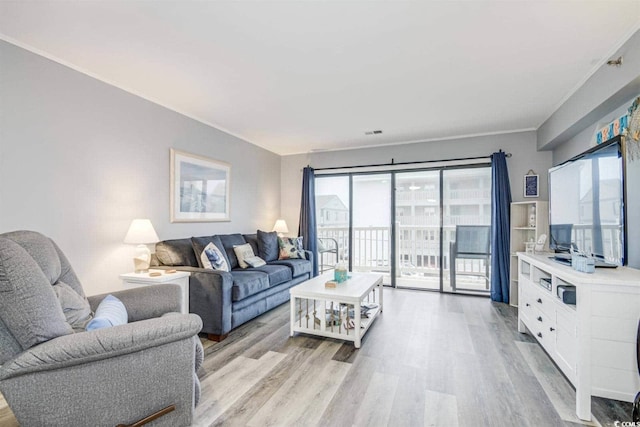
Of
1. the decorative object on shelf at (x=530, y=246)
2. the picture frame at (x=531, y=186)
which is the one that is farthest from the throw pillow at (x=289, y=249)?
the picture frame at (x=531, y=186)

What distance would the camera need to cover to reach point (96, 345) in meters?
1.22

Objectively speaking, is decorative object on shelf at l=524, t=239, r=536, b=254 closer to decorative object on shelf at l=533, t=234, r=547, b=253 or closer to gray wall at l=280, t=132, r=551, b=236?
decorative object on shelf at l=533, t=234, r=547, b=253

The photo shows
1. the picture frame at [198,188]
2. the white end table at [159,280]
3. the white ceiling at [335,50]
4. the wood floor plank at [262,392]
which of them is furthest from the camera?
the picture frame at [198,188]

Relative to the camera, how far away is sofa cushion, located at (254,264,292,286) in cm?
355

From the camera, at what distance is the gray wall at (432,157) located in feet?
13.7

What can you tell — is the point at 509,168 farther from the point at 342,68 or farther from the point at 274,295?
the point at 274,295

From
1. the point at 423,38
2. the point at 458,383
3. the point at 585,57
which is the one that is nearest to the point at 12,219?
the point at 423,38

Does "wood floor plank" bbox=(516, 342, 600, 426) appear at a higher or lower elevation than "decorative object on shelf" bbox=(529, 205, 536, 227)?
lower

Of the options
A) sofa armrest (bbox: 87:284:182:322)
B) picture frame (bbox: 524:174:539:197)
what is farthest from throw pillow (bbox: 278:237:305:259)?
picture frame (bbox: 524:174:539:197)

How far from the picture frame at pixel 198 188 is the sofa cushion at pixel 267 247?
1.88 ft

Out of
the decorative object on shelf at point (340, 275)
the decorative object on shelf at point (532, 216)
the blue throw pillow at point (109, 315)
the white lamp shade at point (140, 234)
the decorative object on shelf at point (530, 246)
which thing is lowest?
the decorative object on shelf at point (340, 275)

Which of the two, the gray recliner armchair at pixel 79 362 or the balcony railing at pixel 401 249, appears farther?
the balcony railing at pixel 401 249

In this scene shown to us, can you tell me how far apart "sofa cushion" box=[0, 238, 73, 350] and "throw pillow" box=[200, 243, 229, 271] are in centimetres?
183

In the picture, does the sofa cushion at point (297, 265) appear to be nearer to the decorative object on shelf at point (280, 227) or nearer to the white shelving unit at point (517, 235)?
the decorative object on shelf at point (280, 227)
